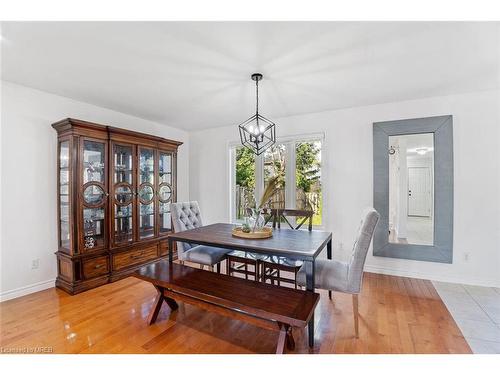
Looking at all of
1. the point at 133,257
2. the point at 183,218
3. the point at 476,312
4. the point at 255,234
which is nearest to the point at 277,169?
the point at 183,218

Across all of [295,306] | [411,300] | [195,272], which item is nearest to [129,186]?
[195,272]

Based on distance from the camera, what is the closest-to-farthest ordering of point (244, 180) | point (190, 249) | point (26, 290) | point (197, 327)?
point (197, 327) < point (26, 290) < point (190, 249) < point (244, 180)

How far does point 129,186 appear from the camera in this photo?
11.1ft

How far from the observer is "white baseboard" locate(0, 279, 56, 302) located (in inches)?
100

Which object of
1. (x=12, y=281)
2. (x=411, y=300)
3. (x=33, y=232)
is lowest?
(x=411, y=300)

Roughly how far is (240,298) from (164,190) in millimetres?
2718

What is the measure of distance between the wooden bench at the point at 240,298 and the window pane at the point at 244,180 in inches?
87.6

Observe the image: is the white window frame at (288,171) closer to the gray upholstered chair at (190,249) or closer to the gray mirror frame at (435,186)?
the gray mirror frame at (435,186)

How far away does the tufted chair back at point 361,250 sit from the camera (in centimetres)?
185

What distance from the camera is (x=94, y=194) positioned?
119 inches

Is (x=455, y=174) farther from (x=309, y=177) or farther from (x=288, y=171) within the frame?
(x=288, y=171)
